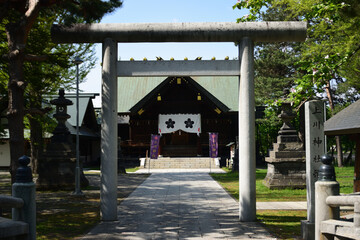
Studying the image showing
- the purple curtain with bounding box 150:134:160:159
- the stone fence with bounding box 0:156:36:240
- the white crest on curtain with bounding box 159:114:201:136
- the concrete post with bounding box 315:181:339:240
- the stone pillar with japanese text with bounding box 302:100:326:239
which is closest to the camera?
the stone fence with bounding box 0:156:36:240

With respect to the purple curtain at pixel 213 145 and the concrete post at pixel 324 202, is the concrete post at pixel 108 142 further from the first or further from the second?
the purple curtain at pixel 213 145

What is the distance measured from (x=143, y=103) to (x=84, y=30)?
21.0 m

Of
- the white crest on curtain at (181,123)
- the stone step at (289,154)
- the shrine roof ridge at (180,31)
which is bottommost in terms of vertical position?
the stone step at (289,154)

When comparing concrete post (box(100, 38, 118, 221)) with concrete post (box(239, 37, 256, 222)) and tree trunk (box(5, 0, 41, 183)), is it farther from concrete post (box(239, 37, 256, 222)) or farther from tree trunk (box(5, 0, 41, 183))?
concrete post (box(239, 37, 256, 222))

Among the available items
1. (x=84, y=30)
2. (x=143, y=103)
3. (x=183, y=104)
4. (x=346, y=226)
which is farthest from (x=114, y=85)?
(x=183, y=104)

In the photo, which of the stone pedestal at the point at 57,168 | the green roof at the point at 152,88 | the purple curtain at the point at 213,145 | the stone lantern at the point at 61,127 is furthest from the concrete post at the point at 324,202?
the green roof at the point at 152,88

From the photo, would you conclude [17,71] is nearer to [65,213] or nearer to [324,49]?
[65,213]

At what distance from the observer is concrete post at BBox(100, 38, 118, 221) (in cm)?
820

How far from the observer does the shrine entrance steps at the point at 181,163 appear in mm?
28250

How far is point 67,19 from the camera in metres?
9.74

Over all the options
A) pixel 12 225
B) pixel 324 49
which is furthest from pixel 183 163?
pixel 12 225

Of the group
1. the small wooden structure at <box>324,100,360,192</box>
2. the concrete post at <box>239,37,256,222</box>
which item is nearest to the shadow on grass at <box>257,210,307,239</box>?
the concrete post at <box>239,37,256,222</box>

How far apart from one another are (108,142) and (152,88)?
27.0m

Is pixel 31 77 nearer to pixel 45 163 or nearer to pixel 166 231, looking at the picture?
pixel 45 163
